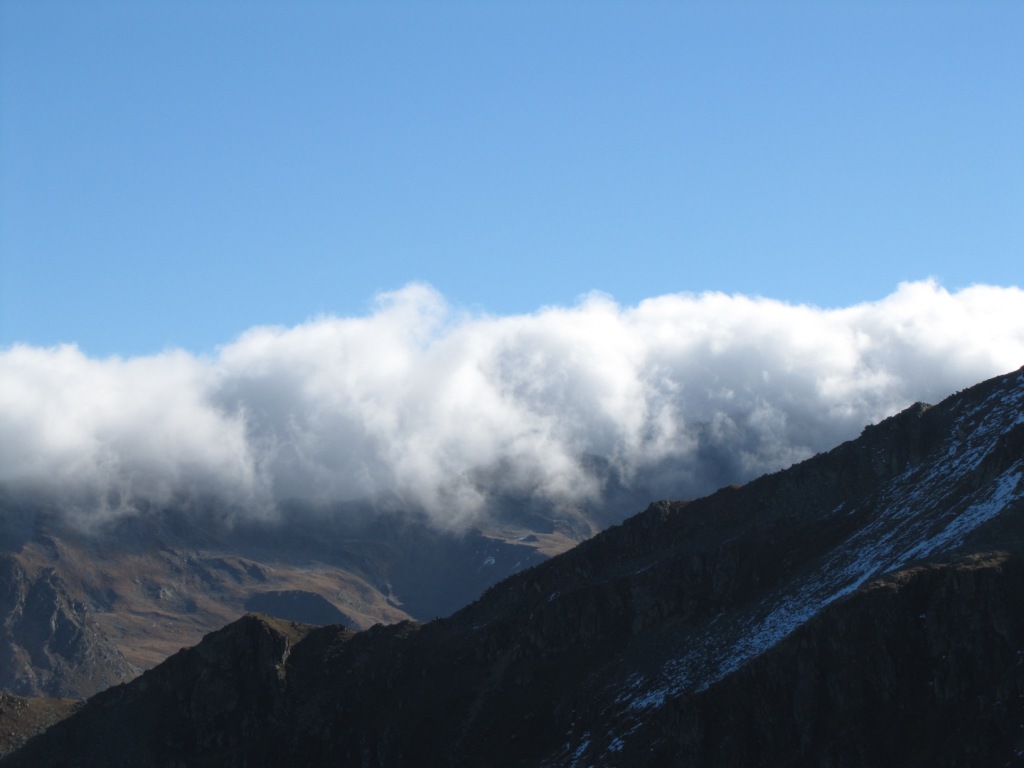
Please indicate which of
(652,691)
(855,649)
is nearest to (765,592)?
(652,691)

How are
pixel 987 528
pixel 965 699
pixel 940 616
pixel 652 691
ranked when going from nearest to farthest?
1. pixel 965 699
2. pixel 940 616
3. pixel 987 528
4. pixel 652 691

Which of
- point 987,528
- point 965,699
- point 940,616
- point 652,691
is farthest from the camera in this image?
point 652,691

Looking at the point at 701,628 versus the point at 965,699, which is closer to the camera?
the point at 965,699

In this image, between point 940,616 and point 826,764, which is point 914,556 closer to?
point 940,616

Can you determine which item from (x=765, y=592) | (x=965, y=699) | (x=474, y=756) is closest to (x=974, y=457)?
(x=765, y=592)

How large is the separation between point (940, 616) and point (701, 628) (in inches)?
1810

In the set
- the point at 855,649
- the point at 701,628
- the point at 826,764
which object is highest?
the point at 701,628

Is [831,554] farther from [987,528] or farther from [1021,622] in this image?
[1021,622]

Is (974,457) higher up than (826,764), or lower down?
higher up

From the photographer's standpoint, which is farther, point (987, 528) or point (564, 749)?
point (564, 749)

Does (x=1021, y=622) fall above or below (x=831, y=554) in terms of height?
below

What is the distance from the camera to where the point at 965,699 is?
490ft

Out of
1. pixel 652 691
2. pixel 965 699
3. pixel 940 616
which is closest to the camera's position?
pixel 965 699

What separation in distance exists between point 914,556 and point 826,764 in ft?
118
